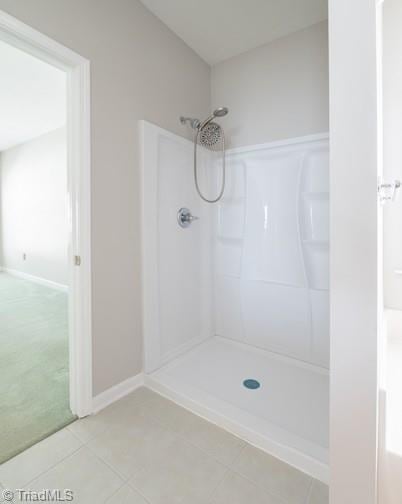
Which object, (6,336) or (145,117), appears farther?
(6,336)

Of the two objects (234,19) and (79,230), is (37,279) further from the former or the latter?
(234,19)

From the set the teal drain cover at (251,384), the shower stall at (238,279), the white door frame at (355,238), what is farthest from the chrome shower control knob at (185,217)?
the white door frame at (355,238)

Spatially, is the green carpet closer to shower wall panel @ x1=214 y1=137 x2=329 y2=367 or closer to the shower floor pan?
the shower floor pan

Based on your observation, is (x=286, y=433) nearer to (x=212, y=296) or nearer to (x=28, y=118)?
(x=212, y=296)

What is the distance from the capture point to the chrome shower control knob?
6.87 ft

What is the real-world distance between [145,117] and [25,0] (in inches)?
30.1

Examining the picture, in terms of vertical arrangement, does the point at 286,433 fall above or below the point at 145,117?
below

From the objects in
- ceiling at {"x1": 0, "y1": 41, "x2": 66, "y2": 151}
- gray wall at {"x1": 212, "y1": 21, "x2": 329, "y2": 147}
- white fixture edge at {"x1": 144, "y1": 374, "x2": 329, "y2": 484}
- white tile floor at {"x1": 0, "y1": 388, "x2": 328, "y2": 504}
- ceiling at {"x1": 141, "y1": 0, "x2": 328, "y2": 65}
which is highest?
ceiling at {"x1": 0, "y1": 41, "x2": 66, "y2": 151}

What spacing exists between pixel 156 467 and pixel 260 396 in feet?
2.45

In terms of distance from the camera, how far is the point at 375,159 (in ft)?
2.06

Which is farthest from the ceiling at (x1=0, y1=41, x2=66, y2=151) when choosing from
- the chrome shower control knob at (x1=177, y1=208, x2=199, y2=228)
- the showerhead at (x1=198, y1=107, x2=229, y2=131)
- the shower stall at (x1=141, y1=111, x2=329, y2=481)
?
the chrome shower control knob at (x1=177, y1=208, x2=199, y2=228)

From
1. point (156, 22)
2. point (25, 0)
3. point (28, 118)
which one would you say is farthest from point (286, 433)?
point (28, 118)

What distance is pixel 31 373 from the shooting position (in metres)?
1.86

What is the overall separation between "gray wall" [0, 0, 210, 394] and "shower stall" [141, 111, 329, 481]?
111 millimetres
